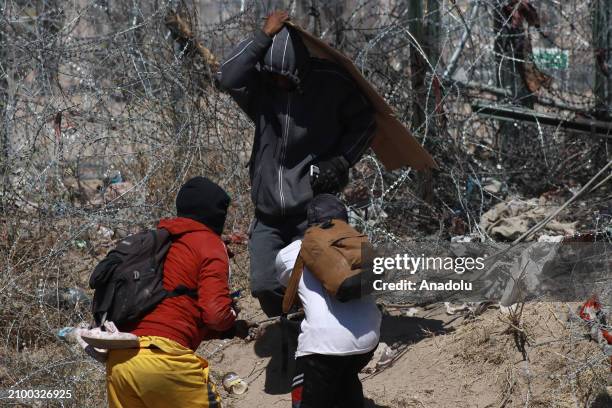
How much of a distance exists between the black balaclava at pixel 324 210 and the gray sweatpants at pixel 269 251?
0.87m

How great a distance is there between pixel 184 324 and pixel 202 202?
0.49 meters

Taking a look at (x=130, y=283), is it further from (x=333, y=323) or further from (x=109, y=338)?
(x=333, y=323)

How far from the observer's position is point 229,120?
6.66 m

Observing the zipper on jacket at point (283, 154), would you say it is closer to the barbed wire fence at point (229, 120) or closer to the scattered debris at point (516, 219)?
the barbed wire fence at point (229, 120)

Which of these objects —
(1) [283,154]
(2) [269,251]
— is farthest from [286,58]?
(2) [269,251]

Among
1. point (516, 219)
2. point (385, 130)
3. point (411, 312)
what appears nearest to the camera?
point (385, 130)

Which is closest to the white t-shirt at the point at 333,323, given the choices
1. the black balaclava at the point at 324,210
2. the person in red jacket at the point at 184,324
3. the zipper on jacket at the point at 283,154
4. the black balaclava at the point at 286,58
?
the black balaclava at the point at 324,210

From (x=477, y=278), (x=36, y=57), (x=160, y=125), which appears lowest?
(x=477, y=278)

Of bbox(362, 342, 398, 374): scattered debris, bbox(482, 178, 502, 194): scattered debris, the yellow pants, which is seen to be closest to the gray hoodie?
bbox(362, 342, 398, 374): scattered debris

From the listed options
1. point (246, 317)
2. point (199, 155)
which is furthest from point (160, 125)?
point (246, 317)

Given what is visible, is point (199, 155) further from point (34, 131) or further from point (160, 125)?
point (34, 131)

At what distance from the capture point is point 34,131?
20.2 feet

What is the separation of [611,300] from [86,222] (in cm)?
308

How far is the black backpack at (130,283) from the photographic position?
11.9 feet
